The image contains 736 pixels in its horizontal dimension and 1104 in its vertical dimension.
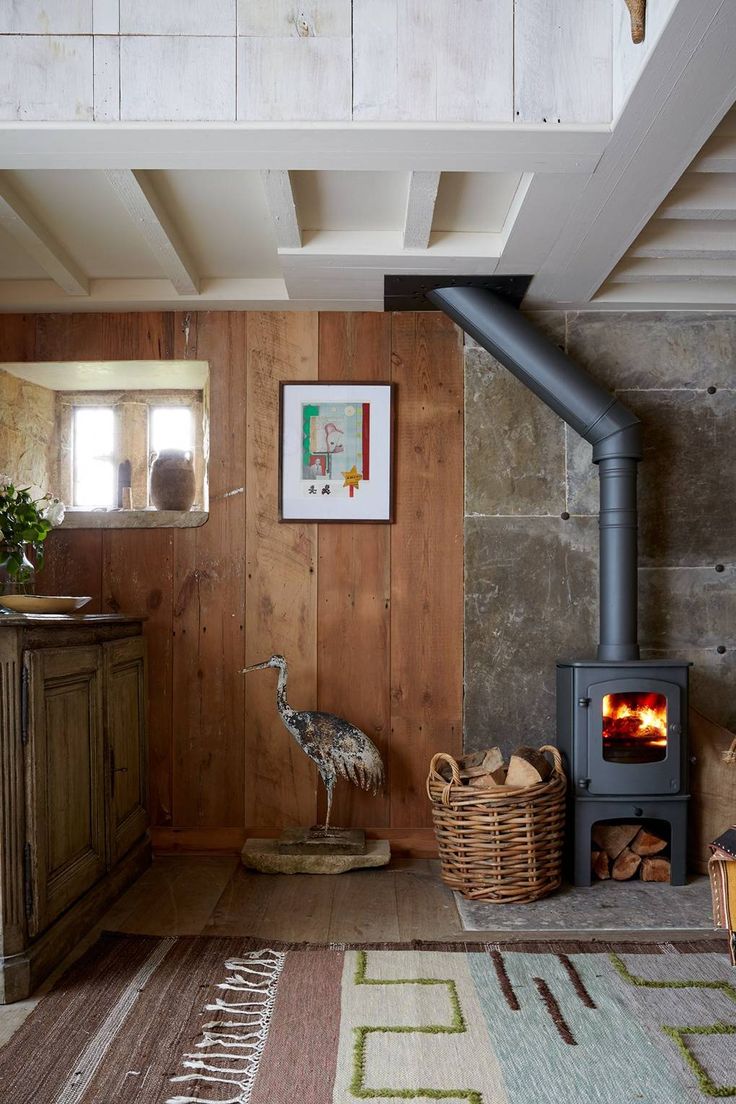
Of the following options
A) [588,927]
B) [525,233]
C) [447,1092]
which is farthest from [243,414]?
[447,1092]

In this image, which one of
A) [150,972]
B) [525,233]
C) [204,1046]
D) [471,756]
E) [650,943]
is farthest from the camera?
[471,756]

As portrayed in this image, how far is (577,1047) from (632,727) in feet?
4.54

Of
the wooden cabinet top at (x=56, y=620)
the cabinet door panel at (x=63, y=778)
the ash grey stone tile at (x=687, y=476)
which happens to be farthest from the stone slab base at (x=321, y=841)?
the ash grey stone tile at (x=687, y=476)

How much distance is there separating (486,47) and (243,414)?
70.4 inches

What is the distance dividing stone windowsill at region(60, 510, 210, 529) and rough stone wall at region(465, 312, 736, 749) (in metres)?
1.13

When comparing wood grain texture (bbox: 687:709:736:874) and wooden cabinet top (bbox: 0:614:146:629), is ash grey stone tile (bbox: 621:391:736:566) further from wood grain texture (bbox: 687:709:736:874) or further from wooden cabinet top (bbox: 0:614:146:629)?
wooden cabinet top (bbox: 0:614:146:629)

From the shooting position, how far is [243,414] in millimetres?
3611

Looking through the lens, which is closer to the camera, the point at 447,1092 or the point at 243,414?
the point at 447,1092

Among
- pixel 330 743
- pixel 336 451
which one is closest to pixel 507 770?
pixel 330 743

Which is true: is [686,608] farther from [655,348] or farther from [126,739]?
[126,739]

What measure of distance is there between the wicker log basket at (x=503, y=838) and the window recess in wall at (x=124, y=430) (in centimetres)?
160

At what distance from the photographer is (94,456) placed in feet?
12.2

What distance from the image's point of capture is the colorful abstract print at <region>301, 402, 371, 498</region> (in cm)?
358

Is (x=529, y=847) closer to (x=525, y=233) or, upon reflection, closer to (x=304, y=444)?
(x=304, y=444)
